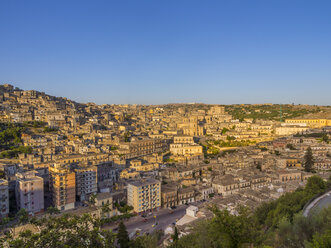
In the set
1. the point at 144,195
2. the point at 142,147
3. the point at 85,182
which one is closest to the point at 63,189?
the point at 85,182

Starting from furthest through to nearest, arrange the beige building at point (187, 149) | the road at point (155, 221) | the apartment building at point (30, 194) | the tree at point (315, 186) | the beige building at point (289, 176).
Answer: the beige building at point (187, 149) → the beige building at point (289, 176) → the apartment building at point (30, 194) → the road at point (155, 221) → the tree at point (315, 186)

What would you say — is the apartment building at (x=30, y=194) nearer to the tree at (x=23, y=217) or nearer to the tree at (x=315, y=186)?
the tree at (x=23, y=217)

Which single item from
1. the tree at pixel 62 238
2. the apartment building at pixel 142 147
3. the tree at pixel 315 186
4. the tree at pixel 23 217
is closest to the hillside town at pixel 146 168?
the apartment building at pixel 142 147

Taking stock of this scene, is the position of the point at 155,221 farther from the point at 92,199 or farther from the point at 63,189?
the point at 63,189

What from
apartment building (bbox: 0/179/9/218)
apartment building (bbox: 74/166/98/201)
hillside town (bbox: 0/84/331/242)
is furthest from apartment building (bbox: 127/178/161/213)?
apartment building (bbox: 0/179/9/218)

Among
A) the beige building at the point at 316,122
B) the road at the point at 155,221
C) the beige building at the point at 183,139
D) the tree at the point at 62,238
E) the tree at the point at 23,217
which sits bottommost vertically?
the road at the point at 155,221

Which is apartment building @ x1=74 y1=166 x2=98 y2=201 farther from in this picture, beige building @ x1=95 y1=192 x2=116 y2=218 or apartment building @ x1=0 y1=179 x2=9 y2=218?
apartment building @ x1=0 y1=179 x2=9 y2=218

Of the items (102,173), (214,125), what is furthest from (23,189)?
(214,125)

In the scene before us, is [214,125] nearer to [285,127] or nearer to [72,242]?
[285,127]
